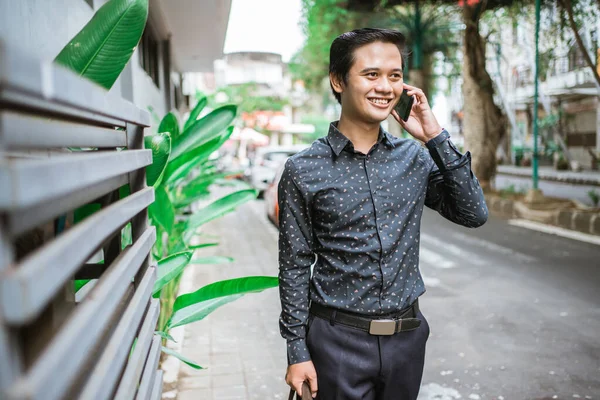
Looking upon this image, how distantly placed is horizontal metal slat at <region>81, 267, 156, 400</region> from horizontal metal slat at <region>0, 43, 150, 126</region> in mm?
467

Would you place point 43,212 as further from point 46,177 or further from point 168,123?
point 168,123

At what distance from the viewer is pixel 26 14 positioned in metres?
2.71

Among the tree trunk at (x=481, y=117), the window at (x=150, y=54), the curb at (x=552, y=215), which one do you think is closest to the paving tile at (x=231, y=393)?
the window at (x=150, y=54)

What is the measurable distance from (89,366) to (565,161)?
27.2m

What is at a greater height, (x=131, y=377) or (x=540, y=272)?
(x=131, y=377)

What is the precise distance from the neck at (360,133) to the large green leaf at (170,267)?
3.69ft

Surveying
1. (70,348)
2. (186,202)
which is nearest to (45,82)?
(70,348)

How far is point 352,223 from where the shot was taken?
2047mm

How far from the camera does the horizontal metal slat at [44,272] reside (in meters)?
0.66

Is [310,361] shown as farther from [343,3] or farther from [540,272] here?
[343,3]

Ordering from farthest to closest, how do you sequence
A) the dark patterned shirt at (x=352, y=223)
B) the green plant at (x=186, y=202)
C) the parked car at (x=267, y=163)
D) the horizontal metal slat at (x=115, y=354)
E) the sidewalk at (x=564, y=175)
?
the sidewalk at (x=564, y=175) → the parked car at (x=267, y=163) → the green plant at (x=186, y=202) → the dark patterned shirt at (x=352, y=223) → the horizontal metal slat at (x=115, y=354)

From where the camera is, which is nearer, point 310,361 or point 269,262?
point 310,361

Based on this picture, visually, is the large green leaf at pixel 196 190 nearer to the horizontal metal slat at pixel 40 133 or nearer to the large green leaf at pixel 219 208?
the large green leaf at pixel 219 208

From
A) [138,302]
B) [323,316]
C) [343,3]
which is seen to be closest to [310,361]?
[323,316]
